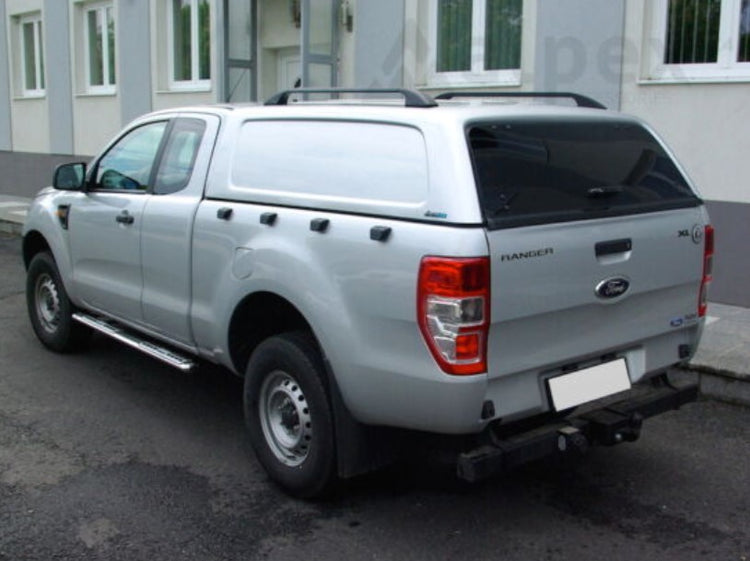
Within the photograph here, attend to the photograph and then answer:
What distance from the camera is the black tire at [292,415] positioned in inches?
148

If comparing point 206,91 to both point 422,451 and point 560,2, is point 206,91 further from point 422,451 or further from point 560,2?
point 422,451

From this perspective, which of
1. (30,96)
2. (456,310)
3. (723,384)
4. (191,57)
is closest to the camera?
(456,310)

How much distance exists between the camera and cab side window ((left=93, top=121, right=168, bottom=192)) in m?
5.19

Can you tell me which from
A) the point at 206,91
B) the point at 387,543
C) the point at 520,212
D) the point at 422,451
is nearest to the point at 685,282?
the point at 520,212

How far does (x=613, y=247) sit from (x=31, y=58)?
16.5m

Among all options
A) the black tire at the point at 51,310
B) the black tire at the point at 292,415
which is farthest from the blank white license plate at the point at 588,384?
the black tire at the point at 51,310

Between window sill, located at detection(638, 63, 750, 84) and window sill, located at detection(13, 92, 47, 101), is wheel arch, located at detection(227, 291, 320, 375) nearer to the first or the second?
window sill, located at detection(638, 63, 750, 84)

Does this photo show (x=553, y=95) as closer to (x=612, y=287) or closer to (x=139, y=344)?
(x=612, y=287)

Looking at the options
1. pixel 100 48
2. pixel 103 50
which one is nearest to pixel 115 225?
pixel 103 50

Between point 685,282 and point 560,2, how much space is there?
524 centimetres

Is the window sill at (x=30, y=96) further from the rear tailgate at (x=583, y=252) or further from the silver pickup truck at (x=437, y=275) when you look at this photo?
the rear tailgate at (x=583, y=252)

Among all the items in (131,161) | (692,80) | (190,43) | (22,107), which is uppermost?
(190,43)

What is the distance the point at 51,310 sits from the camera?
6449 mm

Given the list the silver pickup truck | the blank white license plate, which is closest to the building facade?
the silver pickup truck
